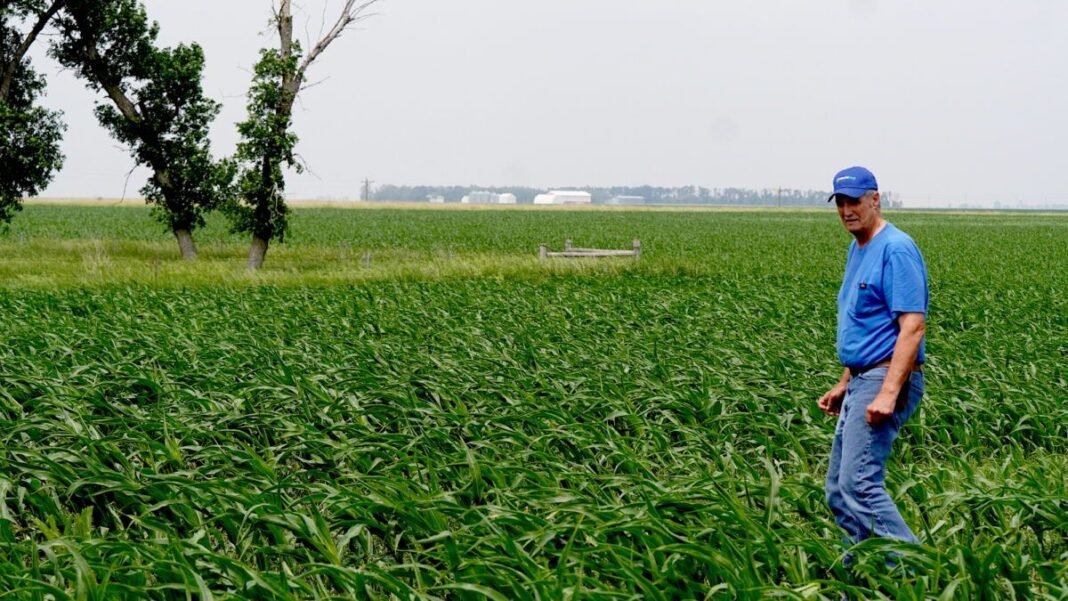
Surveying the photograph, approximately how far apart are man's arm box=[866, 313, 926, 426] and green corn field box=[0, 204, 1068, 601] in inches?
25.3

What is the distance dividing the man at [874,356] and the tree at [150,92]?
27.7 metres

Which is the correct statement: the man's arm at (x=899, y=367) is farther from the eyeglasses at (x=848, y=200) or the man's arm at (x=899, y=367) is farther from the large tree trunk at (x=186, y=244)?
the large tree trunk at (x=186, y=244)

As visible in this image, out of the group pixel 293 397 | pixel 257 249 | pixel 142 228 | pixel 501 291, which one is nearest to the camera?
pixel 293 397

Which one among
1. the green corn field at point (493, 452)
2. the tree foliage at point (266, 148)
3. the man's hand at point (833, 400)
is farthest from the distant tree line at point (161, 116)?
the man's hand at point (833, 400)

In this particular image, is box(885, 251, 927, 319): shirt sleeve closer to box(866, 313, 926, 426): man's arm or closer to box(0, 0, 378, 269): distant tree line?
box(866, 313, 926, 426): man's arm

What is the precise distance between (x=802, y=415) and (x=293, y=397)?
13.9 ft

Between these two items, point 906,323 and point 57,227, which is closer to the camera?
point 906,323

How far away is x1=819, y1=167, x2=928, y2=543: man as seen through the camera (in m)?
4.84

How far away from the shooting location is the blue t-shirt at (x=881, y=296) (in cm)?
486

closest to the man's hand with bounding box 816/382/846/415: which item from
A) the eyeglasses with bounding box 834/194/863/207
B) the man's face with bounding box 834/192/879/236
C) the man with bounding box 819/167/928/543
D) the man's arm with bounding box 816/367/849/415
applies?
the man's arm with bounding box 816/367/849/415

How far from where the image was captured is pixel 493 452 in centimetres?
699

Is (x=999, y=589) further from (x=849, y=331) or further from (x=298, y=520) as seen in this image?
(x=298, y=520)

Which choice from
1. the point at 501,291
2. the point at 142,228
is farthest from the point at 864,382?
the point at 142,228

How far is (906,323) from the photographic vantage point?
485cm
